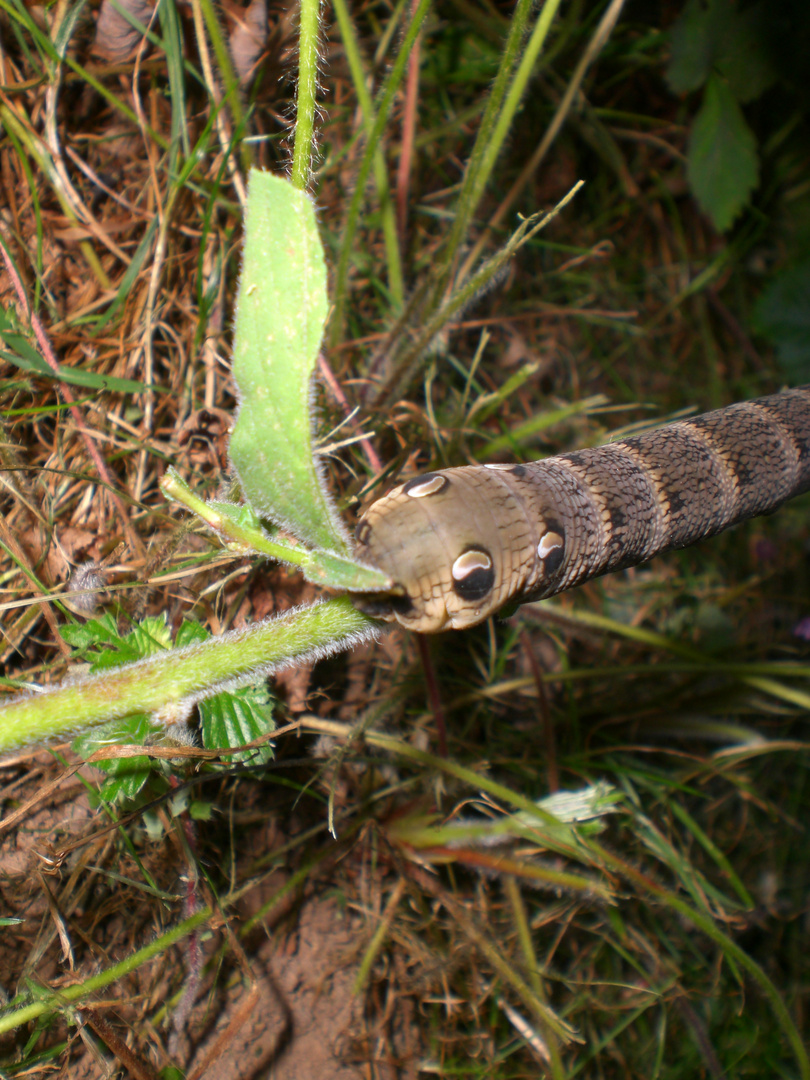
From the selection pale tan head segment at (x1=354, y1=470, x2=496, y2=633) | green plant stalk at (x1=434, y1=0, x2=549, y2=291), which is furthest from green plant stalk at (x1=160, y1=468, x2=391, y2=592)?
green plant stalk at (x1=434, y1=0, x2=549, y2=291)

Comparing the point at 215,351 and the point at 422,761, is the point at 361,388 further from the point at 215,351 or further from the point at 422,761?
the point at 422,761

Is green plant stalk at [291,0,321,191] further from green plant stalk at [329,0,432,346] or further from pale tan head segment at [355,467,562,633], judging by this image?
pale tan head segment at [355,467,562,633]

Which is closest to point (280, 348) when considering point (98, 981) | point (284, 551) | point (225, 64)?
point (284, 551)

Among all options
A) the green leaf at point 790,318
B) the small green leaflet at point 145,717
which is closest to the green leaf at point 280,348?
the small green leaflet at point 145,717

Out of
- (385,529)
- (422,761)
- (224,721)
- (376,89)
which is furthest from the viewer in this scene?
(376,89)

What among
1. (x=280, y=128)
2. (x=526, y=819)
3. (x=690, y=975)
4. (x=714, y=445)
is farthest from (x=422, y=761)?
(x=280, y=128)

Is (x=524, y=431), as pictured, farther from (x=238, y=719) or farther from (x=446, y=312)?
(x=238, y=719)
